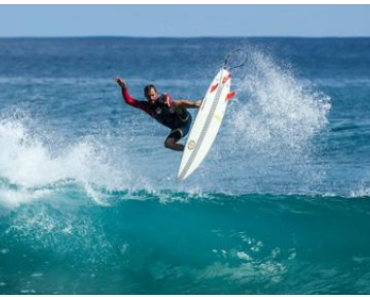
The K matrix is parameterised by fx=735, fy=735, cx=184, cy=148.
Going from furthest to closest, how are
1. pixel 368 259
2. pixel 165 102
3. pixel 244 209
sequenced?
1. pixel 244 209
2. pixel 368 259
3. pixel 165 102

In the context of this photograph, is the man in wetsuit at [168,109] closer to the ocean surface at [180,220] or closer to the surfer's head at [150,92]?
the surfer's head at [150,92]

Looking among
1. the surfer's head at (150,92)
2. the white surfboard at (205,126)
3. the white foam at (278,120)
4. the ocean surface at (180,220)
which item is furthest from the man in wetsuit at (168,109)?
the white foam at (278,120)

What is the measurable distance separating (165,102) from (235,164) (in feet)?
24.1

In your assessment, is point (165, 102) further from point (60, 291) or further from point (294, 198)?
point (294, 198)

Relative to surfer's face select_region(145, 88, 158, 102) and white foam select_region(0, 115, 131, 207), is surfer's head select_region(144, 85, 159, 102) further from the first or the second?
white foam select_region(0, 115, 131, 207)

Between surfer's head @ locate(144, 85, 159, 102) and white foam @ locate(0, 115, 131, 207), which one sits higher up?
surfer's head @ locate(144, 85, 159, 102)

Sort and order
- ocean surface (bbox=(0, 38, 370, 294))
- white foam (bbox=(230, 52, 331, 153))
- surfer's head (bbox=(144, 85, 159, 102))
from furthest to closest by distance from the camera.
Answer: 1. white foam (bbox=(230, 52, 331, 153))
2. ocean surface (bbox=(0, 38, 370, 294))
3. surfer's head (bbox=(144, 85, 159, 102))

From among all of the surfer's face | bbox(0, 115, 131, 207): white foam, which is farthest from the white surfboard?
bbox(0, 115, 131, 207): white foam

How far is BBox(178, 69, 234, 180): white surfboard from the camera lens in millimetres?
10906

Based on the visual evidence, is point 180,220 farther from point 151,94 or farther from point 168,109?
point 151,94

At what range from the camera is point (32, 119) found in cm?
2594

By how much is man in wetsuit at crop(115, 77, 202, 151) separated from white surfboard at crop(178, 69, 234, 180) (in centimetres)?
21

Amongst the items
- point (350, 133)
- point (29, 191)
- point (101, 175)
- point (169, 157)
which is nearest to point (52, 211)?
point (29, 191)

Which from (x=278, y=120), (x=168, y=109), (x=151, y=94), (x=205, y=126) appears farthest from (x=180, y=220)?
(x=278, y=120)
